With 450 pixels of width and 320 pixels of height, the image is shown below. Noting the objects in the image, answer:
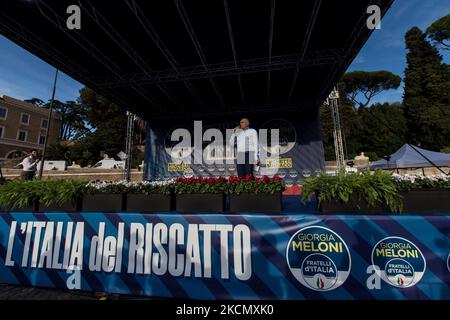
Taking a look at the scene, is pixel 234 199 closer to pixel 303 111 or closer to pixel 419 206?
pixel 419 206

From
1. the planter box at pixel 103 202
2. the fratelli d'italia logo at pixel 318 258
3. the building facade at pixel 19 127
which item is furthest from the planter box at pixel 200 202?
the building facade at pixel 19 127

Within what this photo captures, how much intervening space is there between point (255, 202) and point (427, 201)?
5.94ft

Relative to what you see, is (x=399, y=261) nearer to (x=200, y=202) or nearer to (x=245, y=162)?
(x=200, y=202)

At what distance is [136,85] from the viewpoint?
8.66 meters

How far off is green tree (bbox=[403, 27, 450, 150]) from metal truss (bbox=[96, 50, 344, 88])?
2554 cm

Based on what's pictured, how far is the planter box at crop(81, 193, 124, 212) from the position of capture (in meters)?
2.90

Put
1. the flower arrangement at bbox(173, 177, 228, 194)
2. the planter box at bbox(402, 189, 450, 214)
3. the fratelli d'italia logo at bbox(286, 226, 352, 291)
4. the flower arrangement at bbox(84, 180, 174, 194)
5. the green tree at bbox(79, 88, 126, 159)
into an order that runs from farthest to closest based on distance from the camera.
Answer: the green tree at bbox(79, 88, 126, 159)
the flower arrangement at bbox(84, 180, 174, 194)
the flower arrangement at bbox(173, 177, 228, 194)
the planter box at bbox(402, 189, 450, 214)
the fratelli d'italia logo at bbox(286, 226, 352, 291)

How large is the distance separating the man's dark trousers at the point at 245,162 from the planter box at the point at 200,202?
1399mm

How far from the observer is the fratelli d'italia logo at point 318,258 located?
2.14m

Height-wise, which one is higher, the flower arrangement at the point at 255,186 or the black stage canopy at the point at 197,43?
the black stage canopy at the point at 197,43

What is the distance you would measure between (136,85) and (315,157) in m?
8.44

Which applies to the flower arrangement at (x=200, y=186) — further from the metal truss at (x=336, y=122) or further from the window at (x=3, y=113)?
the window at (x=3, y=113)

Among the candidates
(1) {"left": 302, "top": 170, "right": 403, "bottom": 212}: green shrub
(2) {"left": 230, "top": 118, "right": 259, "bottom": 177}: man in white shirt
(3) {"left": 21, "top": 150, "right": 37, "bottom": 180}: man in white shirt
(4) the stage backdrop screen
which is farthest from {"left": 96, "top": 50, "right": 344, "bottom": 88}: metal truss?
(1) {"left": 302, "top": 170, "right": 403, "bottom": 212}: green shrub

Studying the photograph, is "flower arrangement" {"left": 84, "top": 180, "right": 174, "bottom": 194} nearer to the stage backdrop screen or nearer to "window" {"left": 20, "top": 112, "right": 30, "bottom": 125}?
the stage backdrop screen
